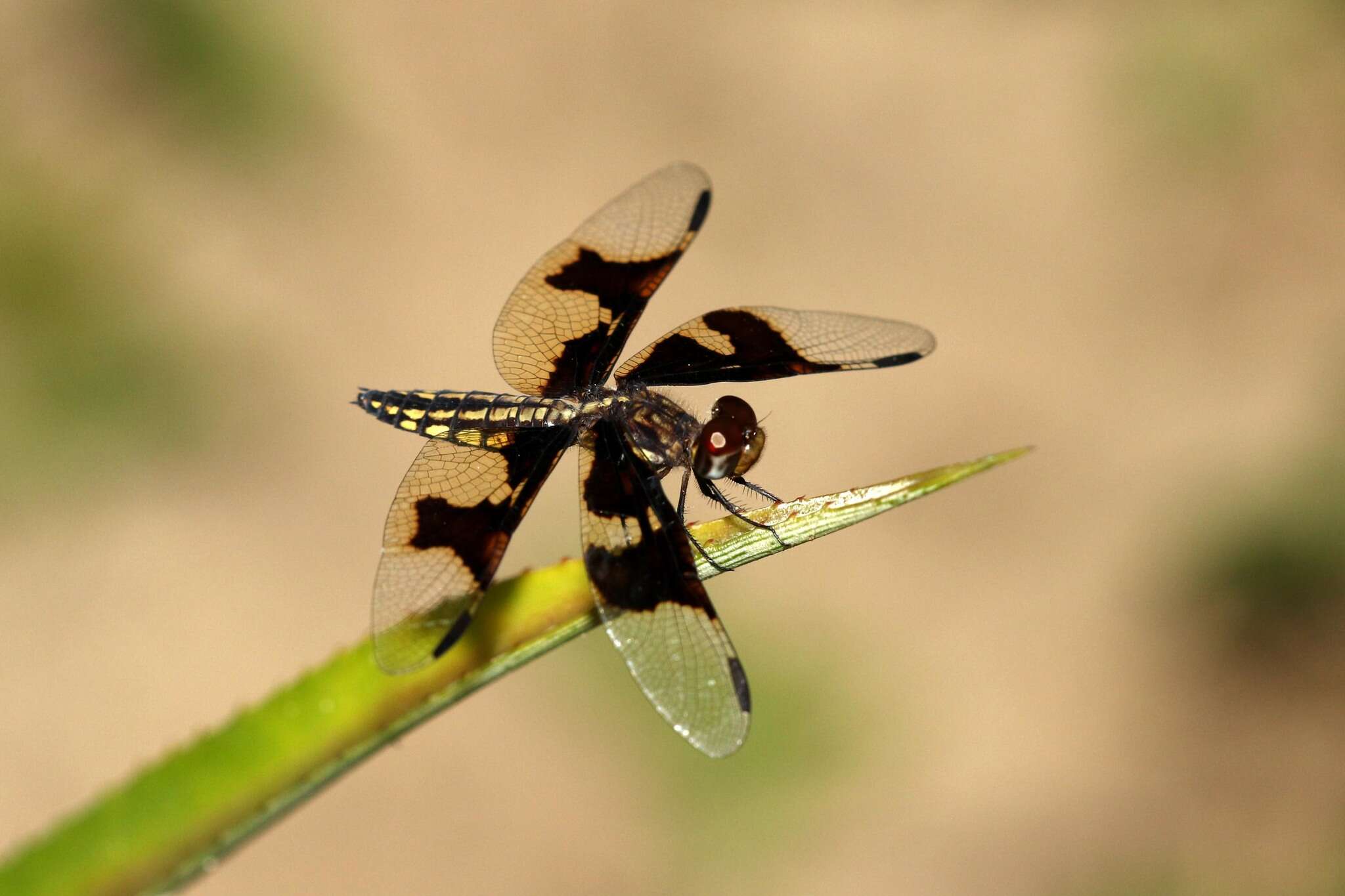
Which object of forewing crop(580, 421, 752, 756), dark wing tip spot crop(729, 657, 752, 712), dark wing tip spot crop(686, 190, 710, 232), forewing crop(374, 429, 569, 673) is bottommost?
dark wing tip spot crop(729, 657, 752, 712)

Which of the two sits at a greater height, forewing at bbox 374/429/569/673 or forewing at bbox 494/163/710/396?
Result: forewing at bbox 494/163/710/396

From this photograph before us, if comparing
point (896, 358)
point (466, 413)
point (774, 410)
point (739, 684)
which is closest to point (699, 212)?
point (896, 358)

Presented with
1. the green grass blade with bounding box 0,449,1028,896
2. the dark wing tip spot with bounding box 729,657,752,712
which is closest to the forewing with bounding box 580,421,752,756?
the dark wing tip spot with bounding box 729,657,752,712

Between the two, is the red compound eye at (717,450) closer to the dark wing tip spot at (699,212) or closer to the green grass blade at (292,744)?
the dark wing tip spot at (699,212)

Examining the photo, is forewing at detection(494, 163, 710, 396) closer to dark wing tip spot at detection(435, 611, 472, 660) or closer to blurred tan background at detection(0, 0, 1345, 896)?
dark wing tip spot at detection(435, 611, 472, 660)

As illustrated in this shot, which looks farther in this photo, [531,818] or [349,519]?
[349,519]

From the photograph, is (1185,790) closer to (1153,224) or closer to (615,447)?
(1153,224)

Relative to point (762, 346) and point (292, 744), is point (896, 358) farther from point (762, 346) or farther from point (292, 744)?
point (292, 744)

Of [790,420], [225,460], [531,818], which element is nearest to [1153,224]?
[790,420]
